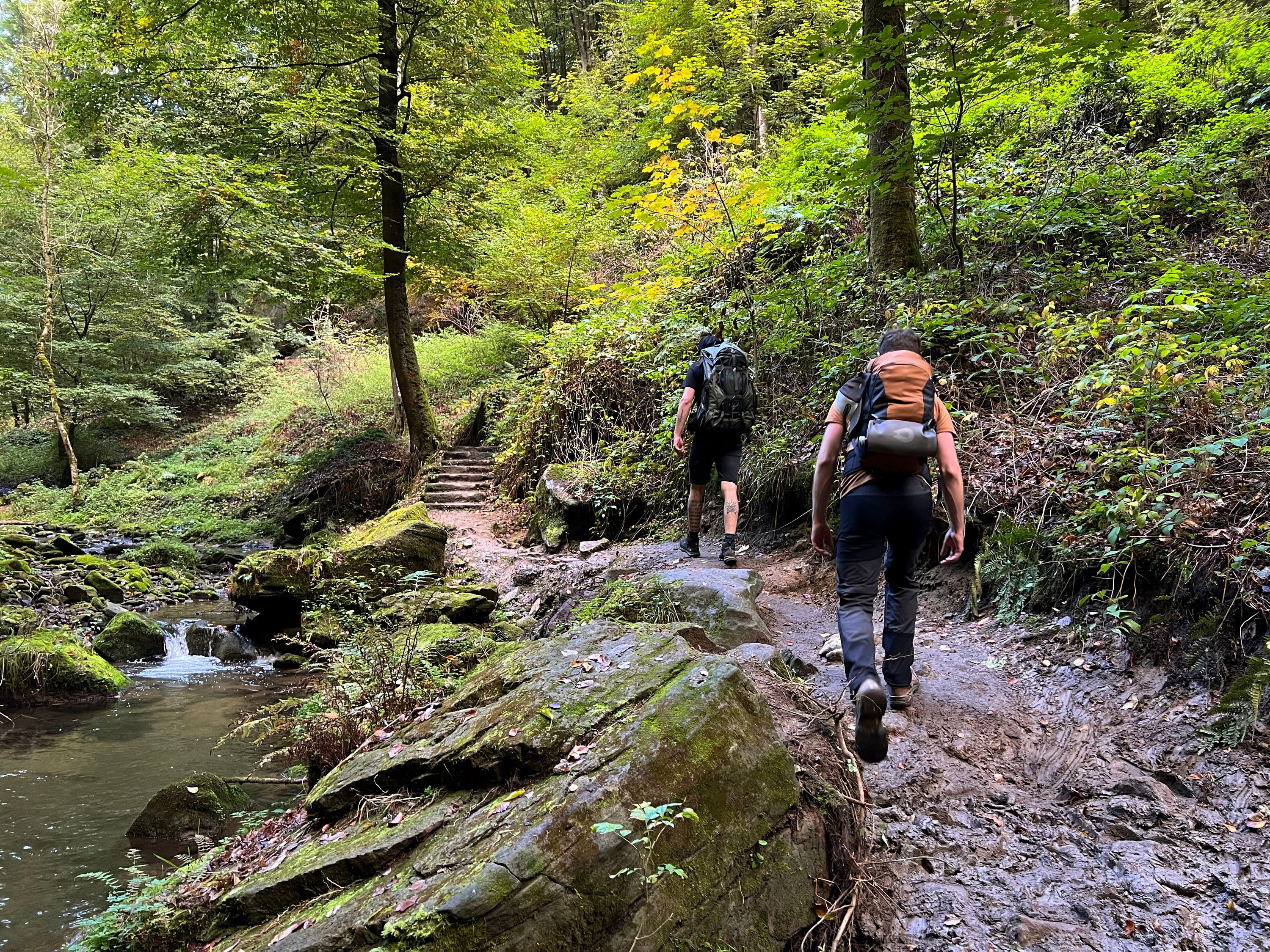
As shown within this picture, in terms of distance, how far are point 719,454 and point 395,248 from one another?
9604mm

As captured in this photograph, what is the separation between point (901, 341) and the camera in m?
3.50

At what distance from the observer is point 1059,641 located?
164 inches

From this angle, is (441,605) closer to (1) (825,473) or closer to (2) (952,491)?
(1) (825,473)

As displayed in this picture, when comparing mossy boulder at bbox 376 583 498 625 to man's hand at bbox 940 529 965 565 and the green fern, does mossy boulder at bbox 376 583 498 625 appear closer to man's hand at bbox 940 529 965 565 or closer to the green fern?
man's hand at bbox 940 529 965 565

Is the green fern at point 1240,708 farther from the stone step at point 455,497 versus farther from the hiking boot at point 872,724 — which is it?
the stone step at point 455,497

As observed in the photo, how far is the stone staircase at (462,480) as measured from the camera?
13.3m

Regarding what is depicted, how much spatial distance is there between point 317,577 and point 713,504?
5429mm

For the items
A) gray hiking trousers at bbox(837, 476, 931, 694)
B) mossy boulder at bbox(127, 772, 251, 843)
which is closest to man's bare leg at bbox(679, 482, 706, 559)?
gray hiking trousers at bbox(837, 476, 931, 694)

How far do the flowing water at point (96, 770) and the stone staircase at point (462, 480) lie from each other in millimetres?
5156

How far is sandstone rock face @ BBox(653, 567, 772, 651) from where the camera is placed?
16.0 ft

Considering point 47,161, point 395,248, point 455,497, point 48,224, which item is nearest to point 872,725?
point 455,497

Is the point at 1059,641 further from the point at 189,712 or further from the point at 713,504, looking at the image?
the point at 189,712

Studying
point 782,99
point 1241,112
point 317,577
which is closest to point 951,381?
point 1241,112

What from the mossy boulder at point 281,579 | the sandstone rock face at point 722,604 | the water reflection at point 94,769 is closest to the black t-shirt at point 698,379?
the sandstone rock face at point 722,604
